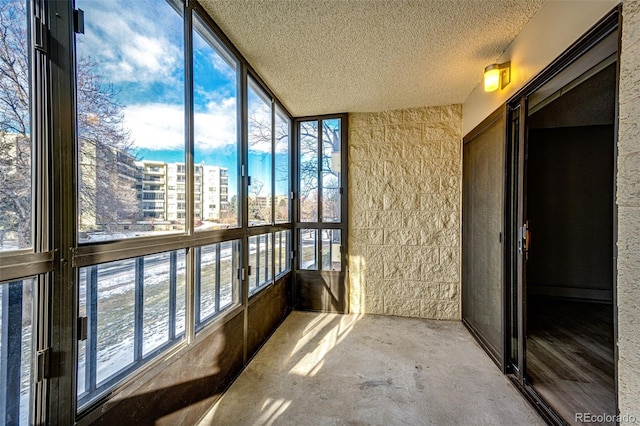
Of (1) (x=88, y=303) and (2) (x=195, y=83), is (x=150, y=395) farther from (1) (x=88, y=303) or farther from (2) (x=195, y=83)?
(2) (x=195, y=83)

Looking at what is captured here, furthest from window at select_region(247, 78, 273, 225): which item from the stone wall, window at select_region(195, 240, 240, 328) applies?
the stone wall

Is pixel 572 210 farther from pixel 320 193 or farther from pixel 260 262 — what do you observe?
pixel 260 262

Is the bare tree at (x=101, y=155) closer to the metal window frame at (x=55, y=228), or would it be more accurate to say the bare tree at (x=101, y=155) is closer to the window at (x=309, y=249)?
the metal window frame at (x=55, y=228)

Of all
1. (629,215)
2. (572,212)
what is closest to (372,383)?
(629,215)

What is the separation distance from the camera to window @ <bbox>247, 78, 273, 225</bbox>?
245 centimetres

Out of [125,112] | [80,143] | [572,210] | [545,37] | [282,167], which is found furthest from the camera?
[572,210]

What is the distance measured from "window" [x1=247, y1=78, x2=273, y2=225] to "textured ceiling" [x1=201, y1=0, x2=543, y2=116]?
0.69 ft

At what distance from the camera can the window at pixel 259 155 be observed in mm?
2454

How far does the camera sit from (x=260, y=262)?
2.66m

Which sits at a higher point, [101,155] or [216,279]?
[101,155]

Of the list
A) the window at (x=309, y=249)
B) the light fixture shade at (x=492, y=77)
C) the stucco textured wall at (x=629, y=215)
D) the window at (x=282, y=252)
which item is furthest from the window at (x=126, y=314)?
the light fixture shade at (x=492, y=77)

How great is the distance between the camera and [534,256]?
398 centimetres

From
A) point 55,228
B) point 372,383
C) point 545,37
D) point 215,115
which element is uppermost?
point 545,37

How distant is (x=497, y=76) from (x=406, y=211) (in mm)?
1597
